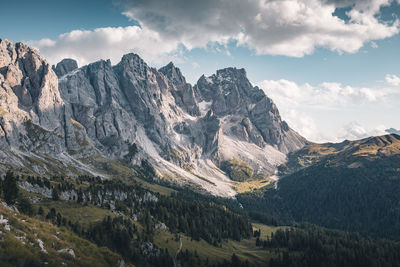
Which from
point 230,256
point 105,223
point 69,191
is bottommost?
point 230,256

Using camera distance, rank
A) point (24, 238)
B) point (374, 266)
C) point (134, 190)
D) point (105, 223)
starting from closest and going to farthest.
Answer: point (24, 238) → point (105, 223) → point (374, 266) → point (134, 190)

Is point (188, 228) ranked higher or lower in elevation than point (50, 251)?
lower

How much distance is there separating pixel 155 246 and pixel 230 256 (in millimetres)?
41836

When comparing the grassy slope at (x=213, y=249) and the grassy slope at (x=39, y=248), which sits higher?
the grassy slope at (x=39, y=248)

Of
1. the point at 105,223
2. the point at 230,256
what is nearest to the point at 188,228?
the point at 230,256

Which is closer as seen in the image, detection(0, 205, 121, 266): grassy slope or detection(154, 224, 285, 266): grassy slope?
detection(0, 205, 121, 266): grassy slope

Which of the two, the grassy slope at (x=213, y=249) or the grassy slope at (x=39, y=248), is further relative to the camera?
the grassy slope at (x=213, y=249)

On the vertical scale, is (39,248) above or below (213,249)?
above

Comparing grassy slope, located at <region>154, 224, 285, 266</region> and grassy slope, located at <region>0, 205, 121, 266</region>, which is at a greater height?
grassy slope, located at <region>0, 205, 121, 266</region>

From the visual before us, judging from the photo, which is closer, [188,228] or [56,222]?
[56,222]

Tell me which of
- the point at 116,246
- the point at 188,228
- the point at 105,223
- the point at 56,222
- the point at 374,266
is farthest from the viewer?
the point at 188,228

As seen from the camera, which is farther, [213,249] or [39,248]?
[213,249]

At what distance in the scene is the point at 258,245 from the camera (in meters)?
175

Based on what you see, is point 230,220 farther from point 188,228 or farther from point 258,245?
point 188,228
